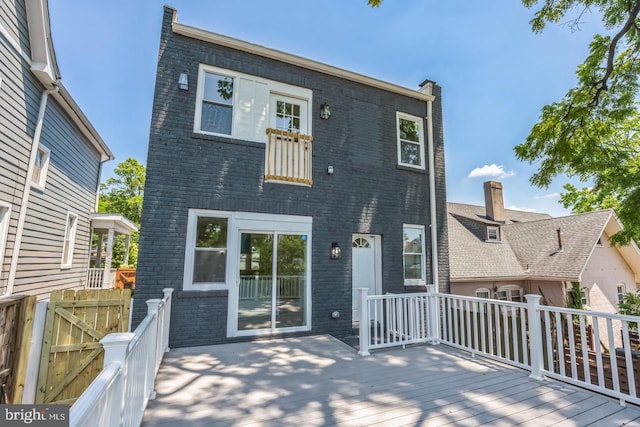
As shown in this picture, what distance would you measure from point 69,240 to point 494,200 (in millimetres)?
17535

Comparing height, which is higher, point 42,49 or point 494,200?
point 42,49

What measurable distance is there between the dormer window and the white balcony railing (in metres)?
10.4

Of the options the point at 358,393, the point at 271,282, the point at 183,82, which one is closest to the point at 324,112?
the point at 183,82

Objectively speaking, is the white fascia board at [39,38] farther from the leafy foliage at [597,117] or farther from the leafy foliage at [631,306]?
the leafy foliage at [631,306]

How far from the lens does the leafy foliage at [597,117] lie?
636 cm

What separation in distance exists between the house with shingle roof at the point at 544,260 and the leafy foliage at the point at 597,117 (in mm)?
4404

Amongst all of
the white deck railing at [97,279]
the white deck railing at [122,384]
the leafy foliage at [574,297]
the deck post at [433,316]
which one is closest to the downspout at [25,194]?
the white deck railing at [122,384]

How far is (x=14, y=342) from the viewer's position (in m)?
3.99

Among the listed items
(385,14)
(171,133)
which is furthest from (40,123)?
(385,14)

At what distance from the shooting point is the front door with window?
564 centimetres

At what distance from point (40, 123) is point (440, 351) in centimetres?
956

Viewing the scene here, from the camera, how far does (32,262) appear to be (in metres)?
6.90

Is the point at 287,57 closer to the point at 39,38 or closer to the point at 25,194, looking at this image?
the point at 39,38

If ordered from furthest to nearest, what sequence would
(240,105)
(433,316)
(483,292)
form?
(483,292) → (240,105) → (433,316)
